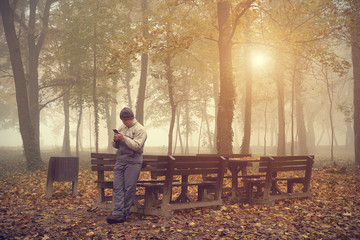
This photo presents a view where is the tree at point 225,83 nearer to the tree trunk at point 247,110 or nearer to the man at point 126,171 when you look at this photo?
the tree trunk at point 247,110

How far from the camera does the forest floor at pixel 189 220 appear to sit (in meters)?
5.86

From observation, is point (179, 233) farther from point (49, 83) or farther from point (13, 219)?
point (49, 83)

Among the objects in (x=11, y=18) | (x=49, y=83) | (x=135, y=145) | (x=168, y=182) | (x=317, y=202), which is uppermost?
(x=11, y=18)

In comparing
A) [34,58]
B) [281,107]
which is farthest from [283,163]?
[34,58]

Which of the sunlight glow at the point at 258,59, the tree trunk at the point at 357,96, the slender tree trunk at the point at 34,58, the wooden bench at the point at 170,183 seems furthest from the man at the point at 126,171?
the slender tree trunk at the point at 34,58

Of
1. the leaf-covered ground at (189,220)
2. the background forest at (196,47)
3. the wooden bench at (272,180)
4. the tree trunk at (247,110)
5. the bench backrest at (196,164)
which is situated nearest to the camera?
the leaf-covered ground at (189,220)

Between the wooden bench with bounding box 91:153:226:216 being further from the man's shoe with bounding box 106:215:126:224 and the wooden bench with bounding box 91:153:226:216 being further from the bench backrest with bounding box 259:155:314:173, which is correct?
the bench backrest with bounding box 259:155:314:173

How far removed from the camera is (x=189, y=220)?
6.70 metres

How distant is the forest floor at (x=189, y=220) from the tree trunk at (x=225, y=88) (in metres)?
3.96

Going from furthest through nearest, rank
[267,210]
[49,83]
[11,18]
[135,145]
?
[49,83], [11,18], [267,210], [135,145]

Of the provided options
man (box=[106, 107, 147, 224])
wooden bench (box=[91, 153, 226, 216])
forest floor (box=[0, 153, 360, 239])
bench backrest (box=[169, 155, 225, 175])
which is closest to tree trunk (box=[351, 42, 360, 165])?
forest floor (box=[0, 153, 360, 239])

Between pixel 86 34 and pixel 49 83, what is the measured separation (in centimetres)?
662

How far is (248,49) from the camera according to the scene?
19797 mm

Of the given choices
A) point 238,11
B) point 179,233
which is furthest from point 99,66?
point 179,233
